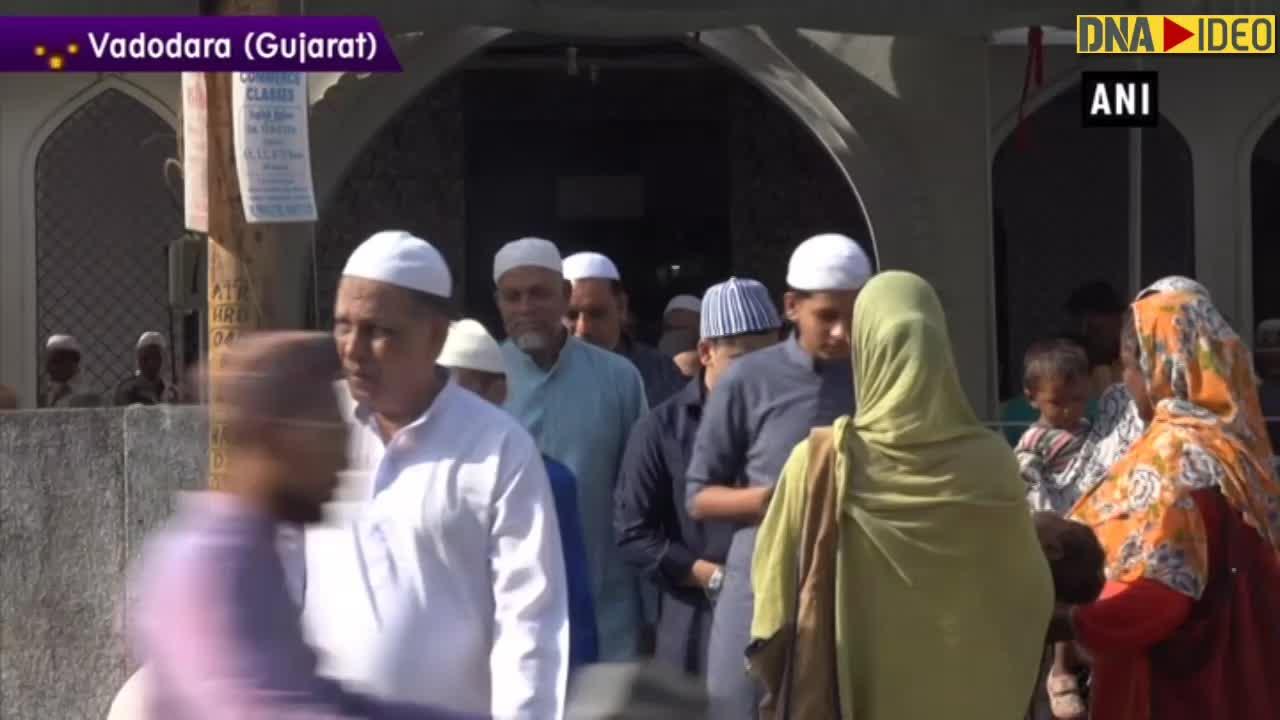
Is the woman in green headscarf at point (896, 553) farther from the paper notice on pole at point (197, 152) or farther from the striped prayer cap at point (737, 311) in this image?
the paper notice on pole at point (197, 152)

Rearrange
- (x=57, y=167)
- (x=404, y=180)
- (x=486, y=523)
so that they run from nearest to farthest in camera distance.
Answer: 1. (x=486, y=523)
2. (x=57, y=167)
3. (x=404, y=180)

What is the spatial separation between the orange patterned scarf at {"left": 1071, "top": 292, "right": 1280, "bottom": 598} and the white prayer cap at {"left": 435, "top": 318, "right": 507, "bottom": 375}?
173cm

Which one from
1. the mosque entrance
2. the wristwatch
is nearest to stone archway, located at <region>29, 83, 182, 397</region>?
the mosque entrance

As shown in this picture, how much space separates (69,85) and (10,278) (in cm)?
98

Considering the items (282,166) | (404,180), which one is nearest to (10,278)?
(404,180)

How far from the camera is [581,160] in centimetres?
1232

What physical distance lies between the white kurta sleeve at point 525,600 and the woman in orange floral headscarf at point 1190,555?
1.32 meters

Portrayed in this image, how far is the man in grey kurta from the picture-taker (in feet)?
16.0

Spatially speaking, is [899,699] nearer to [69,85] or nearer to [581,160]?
[69,85]

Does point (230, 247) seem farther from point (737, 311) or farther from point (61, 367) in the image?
point (61, 367)

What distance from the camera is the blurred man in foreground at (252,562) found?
273 centimetres

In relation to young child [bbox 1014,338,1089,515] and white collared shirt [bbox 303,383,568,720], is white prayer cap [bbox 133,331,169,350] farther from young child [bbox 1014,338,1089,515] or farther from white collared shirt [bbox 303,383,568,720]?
white collared shirt [bbox 303,383,568,720]

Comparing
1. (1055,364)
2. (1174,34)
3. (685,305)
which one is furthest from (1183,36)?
(1055,364)

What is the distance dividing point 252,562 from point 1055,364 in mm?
4348
